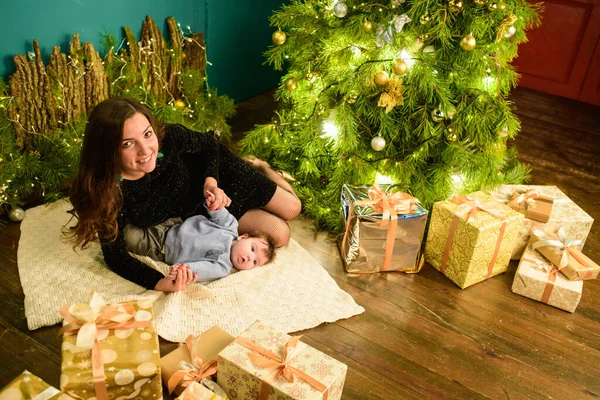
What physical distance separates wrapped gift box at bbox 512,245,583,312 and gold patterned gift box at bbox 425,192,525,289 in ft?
0.35

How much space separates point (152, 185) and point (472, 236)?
48.1 inches

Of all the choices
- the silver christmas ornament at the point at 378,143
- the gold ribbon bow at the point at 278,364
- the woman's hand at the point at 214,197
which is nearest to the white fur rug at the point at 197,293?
the woman's hand at the point at 214,197

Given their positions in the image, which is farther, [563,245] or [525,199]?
[525,199]

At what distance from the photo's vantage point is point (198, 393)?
1.44m

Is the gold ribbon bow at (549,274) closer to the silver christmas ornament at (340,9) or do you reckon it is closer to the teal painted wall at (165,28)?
the silver christmas ornament at (340,9)

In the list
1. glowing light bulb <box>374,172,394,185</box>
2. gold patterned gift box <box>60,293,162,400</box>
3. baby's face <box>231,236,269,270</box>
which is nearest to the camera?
gold patterned gift box <box>60,293,162,400</box>

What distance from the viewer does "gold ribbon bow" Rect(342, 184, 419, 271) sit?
211 cm


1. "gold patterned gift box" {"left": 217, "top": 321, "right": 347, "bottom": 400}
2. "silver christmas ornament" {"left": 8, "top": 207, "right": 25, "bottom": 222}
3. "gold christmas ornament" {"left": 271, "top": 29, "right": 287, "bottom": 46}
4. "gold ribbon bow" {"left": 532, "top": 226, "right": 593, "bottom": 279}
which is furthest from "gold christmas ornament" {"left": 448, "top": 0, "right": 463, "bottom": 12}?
"silver christmas ornament" {"left": 8, "top": 207, "right": 25, "bottom": 222}

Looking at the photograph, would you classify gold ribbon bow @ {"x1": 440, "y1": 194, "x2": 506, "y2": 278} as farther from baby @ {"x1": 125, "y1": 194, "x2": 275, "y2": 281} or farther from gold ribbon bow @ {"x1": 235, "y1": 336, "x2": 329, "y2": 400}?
gold ribbon bow @ {"x1": 235, "y1": 336, "x2": 329, "y2": 400}

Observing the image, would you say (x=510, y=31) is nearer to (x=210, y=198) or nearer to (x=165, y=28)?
(x=210, y=198)

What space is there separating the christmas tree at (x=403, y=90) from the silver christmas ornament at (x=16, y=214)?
1243 millimetres

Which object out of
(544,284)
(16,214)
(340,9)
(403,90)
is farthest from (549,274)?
(16,214)

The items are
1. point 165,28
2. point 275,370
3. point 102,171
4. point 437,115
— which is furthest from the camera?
point 165,28

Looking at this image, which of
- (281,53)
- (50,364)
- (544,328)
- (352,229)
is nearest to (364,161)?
(352,229)
